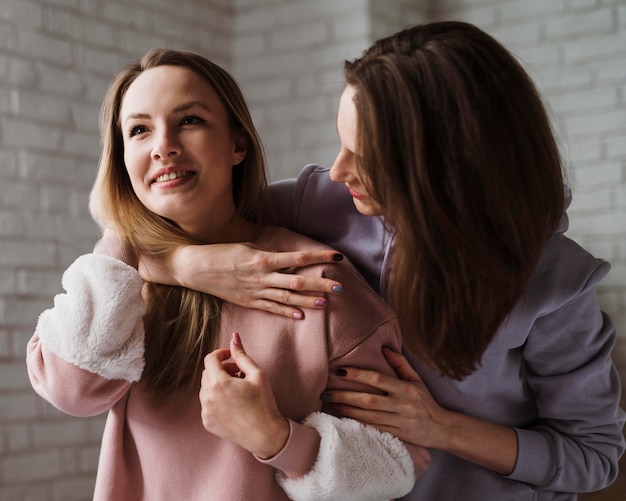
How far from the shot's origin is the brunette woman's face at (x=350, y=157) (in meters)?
1.34

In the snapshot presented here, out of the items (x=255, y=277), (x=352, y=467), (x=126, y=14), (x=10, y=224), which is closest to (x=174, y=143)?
(x=255, y=277)

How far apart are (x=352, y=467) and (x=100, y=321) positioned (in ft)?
1.54

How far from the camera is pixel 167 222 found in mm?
1592

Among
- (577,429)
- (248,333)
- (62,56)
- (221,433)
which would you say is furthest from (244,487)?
(62,56)

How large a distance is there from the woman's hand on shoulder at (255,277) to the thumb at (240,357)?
4.1 inches

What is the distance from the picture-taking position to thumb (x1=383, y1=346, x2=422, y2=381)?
1.53 metres

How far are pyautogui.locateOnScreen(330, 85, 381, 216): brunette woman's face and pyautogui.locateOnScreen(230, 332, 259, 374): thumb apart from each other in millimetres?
299

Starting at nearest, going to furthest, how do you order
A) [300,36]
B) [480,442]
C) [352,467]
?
[352,467] → [480,442] → [300,36]

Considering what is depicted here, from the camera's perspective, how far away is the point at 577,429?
167cm

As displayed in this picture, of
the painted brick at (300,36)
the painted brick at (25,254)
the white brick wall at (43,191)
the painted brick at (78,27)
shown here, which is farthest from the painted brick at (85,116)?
the painted brick at (300,36)

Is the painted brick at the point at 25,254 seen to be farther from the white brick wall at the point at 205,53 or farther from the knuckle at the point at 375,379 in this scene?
the knuckle at the point at 375,379

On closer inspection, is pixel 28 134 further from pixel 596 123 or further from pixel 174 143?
pixel 596 123

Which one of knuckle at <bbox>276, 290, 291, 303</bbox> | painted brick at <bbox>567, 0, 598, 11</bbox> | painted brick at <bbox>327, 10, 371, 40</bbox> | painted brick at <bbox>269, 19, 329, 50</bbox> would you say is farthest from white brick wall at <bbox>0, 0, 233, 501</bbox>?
painted brick at <bbox>567, 0, 598, 11</bbox>

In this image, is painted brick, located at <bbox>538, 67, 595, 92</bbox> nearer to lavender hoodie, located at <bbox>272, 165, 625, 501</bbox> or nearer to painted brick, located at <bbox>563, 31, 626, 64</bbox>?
painted brick, located at <bbox>563, 31, 626, 64</bbox>
